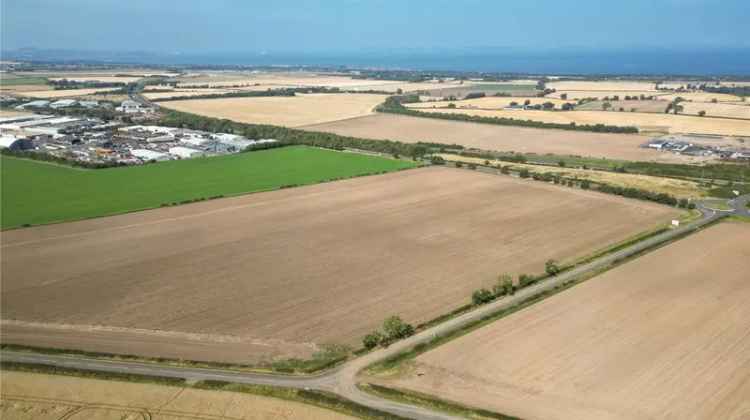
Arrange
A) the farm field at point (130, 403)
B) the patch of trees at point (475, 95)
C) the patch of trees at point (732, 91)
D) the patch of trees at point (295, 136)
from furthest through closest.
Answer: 1. the patch of trees at point (475, 95)
2. the patch of trees at point (732, 91)
3. the patch of trees at point (295, 136)
4. the farm field at point (130, 403)

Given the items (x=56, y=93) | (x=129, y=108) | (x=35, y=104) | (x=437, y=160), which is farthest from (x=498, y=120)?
(x=56, y=93)

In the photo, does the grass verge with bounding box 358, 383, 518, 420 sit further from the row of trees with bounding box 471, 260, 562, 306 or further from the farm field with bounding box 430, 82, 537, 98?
the farm field with bounding box 430, 82, 537, 98

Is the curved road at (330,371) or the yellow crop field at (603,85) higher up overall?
the yellow crop field at (603,85)

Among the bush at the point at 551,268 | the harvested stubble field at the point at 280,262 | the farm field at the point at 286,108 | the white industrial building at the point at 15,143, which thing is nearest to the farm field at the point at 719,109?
the farm field at the point at 286,108

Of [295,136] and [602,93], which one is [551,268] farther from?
[602,93]

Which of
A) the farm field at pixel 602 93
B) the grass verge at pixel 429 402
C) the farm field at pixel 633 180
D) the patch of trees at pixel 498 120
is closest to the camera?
the grass verge at pixel 429 402

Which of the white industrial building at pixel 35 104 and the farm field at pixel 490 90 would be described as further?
the farm field at pixel 490 90

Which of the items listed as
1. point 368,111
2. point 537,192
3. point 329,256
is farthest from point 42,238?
point 368,111

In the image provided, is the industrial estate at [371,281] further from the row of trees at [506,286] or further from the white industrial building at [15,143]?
the white industrial building at [15,143]
